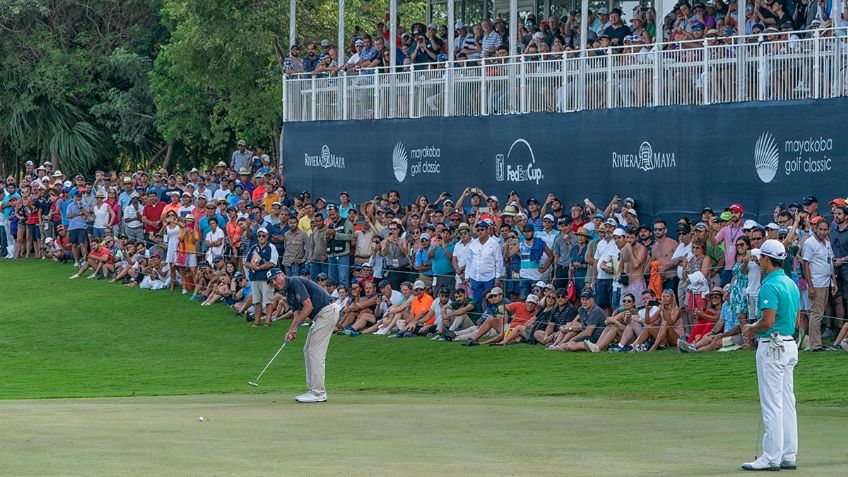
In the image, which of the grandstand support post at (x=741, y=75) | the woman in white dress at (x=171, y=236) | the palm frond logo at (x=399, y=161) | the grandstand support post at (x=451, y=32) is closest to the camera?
the grandstand support post at (x=741, y=75)

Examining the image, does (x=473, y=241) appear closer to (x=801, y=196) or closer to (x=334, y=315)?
(x=801, y=196)

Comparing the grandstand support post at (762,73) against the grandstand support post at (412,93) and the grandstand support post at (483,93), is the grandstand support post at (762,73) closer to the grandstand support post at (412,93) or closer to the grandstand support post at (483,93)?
the grandstand support post at (483,93)

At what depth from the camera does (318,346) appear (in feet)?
61.6

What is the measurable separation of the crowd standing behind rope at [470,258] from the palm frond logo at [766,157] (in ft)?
2.94

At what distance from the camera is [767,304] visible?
12.1 metres

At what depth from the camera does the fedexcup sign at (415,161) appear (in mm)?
32750

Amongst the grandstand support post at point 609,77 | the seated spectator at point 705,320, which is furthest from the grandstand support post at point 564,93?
the seated spectator at point 705,320

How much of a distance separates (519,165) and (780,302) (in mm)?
18304

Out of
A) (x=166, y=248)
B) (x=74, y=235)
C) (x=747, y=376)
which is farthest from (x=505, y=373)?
(x=74, y=235)

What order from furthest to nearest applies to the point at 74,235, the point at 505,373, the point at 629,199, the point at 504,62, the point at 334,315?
1. the point at 74,235
2. the point at 504,62
3. the point at 629,199
4. the point at 505,373
5. the point at 334,315

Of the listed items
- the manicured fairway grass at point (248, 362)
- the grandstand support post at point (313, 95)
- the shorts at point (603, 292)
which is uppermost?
the grandstand support post at point (313, 95)

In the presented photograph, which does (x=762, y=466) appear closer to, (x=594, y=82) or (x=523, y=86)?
(x=594, y=82)

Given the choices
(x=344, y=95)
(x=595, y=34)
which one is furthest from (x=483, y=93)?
(x=344, y=95)

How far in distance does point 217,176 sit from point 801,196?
680 inches
